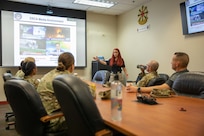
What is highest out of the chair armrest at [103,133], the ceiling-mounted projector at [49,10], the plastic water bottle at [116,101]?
the ceiling-mounted projector at [49,10]

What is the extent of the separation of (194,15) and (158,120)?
10.4 ft

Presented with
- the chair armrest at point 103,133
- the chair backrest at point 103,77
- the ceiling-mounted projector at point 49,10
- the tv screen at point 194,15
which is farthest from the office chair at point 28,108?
the ceiling-mounted projector at point 49,10

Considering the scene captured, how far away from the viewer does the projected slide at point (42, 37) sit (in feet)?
16.0

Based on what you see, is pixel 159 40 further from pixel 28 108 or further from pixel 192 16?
pixel 28 108

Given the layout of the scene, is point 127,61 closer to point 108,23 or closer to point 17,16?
point 108,23

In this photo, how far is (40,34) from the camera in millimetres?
5105

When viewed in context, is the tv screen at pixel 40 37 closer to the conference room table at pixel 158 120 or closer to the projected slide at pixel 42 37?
the projected slide at pixel 42 37

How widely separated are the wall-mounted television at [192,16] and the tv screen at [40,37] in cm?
297

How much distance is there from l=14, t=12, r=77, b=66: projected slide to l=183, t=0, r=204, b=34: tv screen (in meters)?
3.22

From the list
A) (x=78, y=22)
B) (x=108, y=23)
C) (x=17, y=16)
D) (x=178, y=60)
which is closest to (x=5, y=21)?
(x=17, y=16)

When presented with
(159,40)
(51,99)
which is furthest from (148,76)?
(159,40)

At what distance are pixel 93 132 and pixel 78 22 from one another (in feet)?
16.4

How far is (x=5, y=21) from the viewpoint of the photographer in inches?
185

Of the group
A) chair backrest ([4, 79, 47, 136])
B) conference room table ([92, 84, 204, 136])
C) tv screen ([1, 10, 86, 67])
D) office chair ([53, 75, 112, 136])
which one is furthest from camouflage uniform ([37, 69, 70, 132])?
tv screen ([1, 10, 86, 67])
